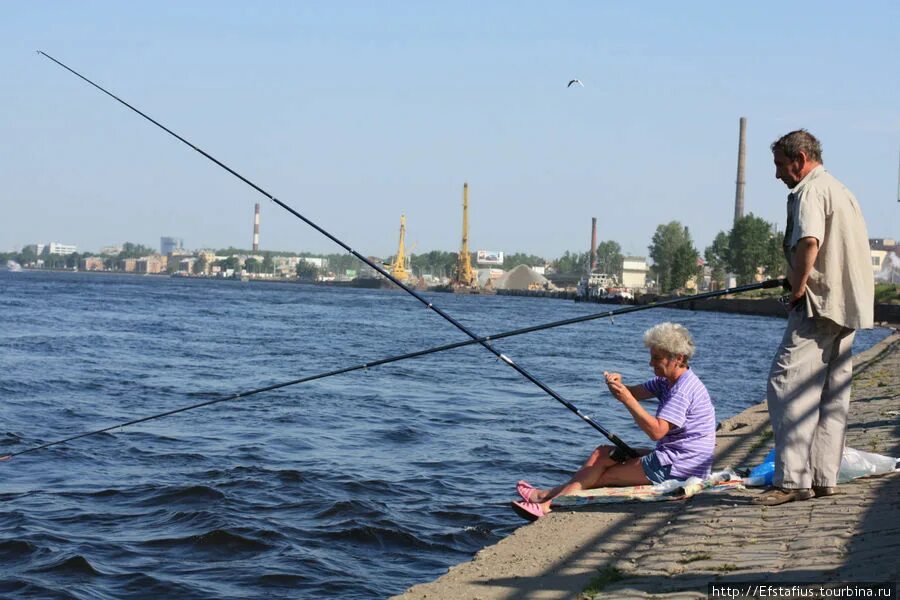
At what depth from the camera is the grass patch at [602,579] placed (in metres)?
4.16

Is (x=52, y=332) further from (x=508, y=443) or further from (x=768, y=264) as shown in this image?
(x=768, y=264)

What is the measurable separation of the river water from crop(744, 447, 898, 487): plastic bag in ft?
5.29

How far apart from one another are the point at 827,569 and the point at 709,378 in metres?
15.3

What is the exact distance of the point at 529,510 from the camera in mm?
5961

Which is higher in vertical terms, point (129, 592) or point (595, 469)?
point (595, 469)

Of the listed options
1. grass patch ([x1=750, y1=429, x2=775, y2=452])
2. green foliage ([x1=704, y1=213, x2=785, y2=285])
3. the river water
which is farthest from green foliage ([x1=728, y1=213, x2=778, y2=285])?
grass patch ([x1=750, y1=429, x2=775, y2=452])

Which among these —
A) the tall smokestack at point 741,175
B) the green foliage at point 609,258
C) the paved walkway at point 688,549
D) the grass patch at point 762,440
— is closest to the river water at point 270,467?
the paved walkway at point 688,549

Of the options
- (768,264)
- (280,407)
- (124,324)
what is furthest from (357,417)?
(768,264)

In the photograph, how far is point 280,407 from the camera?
42.5 feet

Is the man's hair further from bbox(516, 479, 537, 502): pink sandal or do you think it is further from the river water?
the river water

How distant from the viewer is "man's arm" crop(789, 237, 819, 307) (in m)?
4.91

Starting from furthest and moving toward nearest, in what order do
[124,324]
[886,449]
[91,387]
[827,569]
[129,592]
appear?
1. [124,324]
2. [91,387]
3. [886,449]
4. [129,592]
5. [827,569]

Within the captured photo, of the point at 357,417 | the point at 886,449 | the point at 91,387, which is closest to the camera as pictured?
the point at 886,449

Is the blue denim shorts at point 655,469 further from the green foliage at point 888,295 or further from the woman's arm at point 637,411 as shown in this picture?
the green foliage at point 888,295
